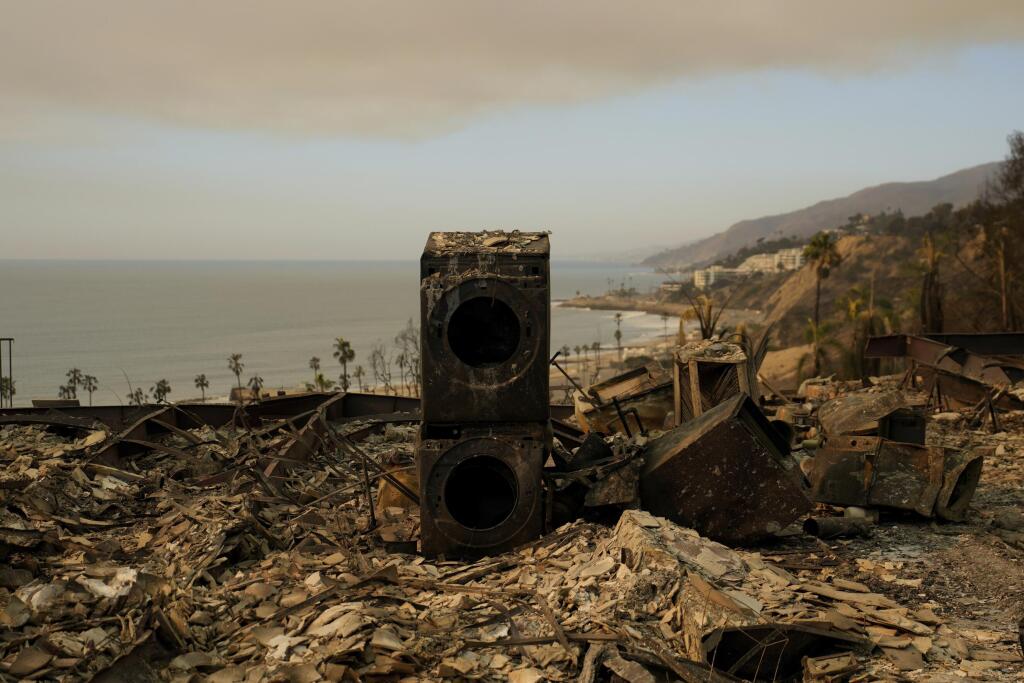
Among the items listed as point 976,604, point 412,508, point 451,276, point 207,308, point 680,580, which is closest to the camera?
point 680,580

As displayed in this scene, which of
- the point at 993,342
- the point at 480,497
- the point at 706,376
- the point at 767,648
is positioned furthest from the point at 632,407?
the point at 993,342

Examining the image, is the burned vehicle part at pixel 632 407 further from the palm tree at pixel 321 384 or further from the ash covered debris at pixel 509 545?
the palm tree at pixel 321 384

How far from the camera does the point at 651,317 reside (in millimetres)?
158250

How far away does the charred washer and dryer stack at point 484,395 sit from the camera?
7.10 m

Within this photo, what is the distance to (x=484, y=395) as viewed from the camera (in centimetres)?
715

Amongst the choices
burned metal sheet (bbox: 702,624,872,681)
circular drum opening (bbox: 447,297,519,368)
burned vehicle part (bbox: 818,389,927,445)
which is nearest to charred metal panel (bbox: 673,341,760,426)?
burned vehicle part (bbox: 818,389,927,445)

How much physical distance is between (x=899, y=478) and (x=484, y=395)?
4.21 metres

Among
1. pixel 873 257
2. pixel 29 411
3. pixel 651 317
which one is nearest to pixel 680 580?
pixel 29 411

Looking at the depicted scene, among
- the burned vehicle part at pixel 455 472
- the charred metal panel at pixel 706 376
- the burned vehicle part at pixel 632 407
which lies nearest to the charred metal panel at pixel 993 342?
the burned vehicle part at pixel 632 407

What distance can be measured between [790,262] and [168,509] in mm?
159202

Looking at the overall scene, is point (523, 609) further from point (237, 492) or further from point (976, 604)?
point (237, 492)

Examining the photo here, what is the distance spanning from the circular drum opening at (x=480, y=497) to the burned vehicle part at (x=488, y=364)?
69 centimetres

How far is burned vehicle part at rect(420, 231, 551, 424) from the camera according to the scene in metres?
7.10

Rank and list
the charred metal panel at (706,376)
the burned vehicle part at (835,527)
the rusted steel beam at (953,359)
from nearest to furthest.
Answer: the burned vehicle part at (835,527) < the charred metal panel at (706,376) < the rusted steel beam at (953,359)
